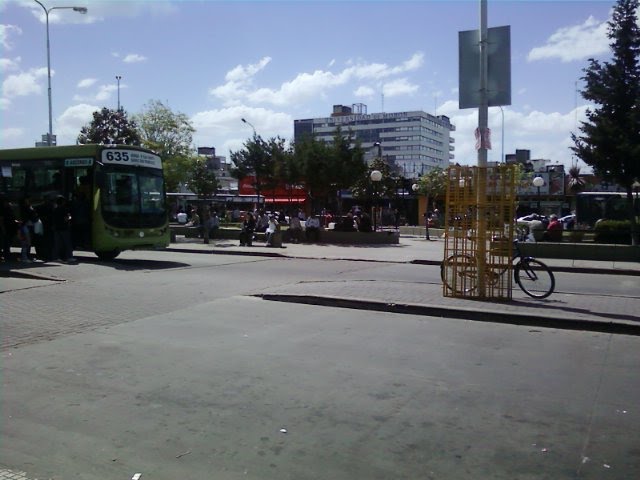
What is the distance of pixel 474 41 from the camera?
35.5 ft

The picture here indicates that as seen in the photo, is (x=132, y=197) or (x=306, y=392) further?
(x=132, y=197)

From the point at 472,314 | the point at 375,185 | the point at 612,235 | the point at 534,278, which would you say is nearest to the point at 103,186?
the point at 472,314

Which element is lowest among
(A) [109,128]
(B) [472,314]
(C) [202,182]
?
(B) [472,314]

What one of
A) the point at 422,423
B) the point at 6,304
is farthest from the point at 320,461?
the point at 6,304

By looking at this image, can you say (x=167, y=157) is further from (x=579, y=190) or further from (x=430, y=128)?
(x=430, y=128)

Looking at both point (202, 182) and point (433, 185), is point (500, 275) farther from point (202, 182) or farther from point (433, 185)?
point (433, 185)

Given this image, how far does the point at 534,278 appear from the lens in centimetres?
1107

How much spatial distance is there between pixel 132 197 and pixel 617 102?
16.3 meters

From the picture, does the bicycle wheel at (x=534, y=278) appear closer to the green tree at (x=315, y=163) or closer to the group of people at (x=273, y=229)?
the group of people at (x=273, y=229)

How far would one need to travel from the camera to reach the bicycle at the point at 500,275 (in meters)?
10.5

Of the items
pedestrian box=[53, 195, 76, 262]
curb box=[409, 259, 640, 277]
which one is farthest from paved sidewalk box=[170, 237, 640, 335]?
pedestrian box=[53, 195, 76, 262]

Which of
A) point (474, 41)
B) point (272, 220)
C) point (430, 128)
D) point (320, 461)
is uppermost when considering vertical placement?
point (430, 128)

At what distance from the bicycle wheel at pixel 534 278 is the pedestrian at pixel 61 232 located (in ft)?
36.2

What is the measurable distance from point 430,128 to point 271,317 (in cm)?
17593
